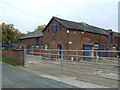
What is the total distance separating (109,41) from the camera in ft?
89.4

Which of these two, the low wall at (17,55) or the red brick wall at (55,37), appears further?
the red brick wall at (55,37)

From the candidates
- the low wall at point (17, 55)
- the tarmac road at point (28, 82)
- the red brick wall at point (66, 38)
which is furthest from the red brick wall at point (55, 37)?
the tarmac road at point (28, 82)

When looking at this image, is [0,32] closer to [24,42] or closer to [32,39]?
[24,42]

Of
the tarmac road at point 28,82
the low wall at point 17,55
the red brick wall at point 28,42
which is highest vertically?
the red brick wall at point 28,42

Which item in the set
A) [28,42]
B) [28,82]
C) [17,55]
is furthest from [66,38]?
[28,42]

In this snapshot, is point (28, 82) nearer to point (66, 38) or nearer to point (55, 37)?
point (66, 38)

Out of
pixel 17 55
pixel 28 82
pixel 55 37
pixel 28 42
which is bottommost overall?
pixel 28 82

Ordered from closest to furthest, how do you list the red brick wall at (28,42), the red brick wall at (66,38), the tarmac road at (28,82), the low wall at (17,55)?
1. the tarmac road at (28,82)
2. the low wall at (17,55)
3. the red brick wall at (66,38)
4. the red brick wall at (28,42)

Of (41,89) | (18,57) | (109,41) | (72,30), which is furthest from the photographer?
(109,41)

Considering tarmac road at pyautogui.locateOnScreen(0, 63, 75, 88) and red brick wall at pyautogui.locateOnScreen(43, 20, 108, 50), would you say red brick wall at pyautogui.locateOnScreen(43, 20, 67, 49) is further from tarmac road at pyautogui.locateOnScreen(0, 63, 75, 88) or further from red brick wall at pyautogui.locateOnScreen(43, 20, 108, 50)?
tarmac road at pyautogui.locateOnScreen(0, 63, 75, 88)

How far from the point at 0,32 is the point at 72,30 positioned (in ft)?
96.0

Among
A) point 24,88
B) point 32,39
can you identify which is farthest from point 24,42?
point 24,88

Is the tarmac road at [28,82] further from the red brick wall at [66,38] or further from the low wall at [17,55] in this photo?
the red brick wall at [66,38]

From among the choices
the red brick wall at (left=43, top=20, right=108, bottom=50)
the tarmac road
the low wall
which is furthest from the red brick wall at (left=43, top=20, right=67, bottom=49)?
the tarmac road
